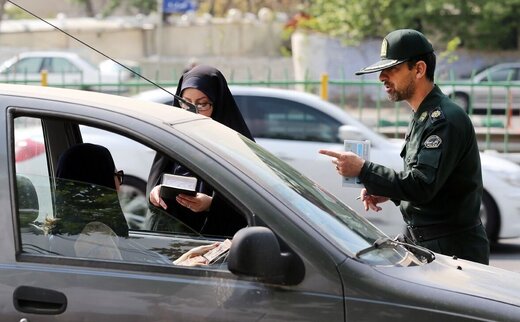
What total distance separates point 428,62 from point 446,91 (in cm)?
852

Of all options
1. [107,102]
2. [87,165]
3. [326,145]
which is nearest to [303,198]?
[107,102]

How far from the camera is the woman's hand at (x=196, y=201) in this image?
3.97 metres

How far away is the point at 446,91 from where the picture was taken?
1255 cm

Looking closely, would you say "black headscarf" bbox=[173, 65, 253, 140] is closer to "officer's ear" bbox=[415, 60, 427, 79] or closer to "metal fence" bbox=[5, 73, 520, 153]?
"officer's ear" bbox=[415, 60, 427, 79]

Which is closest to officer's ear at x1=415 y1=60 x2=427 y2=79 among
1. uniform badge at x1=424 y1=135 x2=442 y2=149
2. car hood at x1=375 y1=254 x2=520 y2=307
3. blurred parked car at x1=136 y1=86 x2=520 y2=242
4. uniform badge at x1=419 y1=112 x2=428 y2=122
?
uniform badge at x1=419 y1=112 x2=428 y2=122

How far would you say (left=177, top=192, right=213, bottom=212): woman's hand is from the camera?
3970 millimetres

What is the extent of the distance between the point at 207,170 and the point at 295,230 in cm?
36

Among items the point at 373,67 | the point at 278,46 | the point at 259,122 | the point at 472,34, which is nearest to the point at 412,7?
the point at 472,34

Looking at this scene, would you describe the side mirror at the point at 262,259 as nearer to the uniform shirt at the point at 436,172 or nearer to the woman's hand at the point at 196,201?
the woman's hand at the point at 196,201

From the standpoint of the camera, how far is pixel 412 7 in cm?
2786

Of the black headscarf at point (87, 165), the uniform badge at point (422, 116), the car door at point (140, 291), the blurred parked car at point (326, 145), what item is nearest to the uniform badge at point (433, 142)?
the uniform badge at point (422, 116)

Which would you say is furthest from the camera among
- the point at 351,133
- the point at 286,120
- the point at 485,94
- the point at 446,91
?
the point at 446,91

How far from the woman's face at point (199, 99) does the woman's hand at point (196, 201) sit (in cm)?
77

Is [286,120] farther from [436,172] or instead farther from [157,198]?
[436,172]
